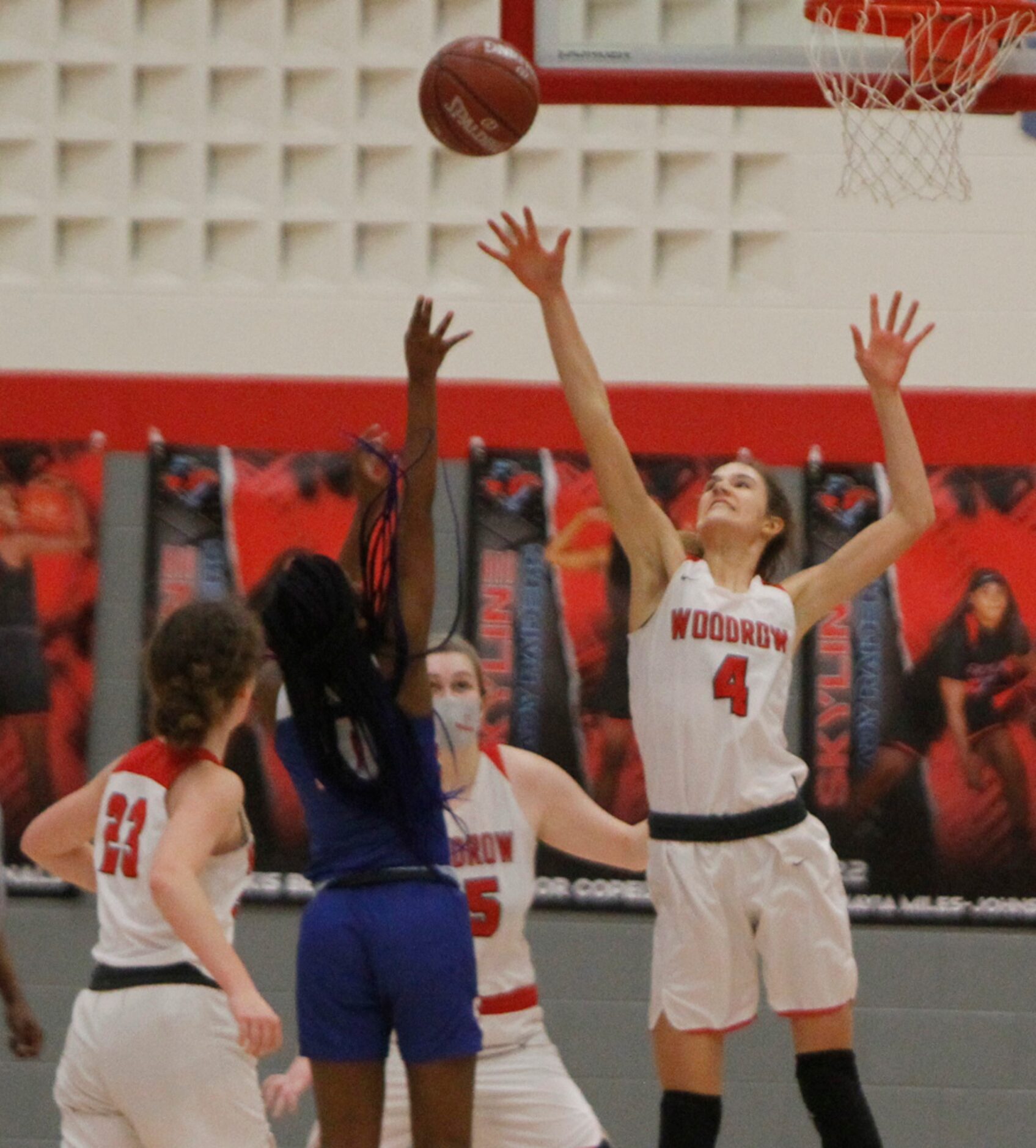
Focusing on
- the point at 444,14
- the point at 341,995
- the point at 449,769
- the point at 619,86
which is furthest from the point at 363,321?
the point at 341,995

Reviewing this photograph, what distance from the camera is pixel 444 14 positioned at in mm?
6262

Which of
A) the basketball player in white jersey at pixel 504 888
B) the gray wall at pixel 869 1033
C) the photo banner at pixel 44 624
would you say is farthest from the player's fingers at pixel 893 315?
the photo banner at pixel 44 624

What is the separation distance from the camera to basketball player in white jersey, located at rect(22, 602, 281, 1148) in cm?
338

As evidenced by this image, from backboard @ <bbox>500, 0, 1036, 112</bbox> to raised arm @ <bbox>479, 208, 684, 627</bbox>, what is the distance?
71cm

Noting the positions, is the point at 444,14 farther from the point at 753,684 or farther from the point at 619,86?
the point at 753,684

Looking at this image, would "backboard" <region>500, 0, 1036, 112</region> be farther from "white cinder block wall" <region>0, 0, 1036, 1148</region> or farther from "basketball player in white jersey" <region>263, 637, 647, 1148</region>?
"basketball player in white jersey" <region>263, 637, 647, 1148</region>

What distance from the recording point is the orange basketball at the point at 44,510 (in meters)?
5.81

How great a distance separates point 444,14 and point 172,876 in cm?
391

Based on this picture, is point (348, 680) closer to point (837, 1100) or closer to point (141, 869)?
point (141, 869)

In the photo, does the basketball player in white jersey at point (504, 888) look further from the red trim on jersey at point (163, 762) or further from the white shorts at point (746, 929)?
the red trim on jersey at point (163, 762)

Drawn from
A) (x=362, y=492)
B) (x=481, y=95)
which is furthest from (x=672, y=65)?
(x=362, y=492)

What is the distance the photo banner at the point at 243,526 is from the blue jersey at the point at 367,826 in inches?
101

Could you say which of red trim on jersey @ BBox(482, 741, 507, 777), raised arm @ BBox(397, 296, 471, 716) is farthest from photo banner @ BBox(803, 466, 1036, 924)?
raised arm @ BBox(397, 296, 471, 716)

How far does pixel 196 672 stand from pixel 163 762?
0.61 ft
